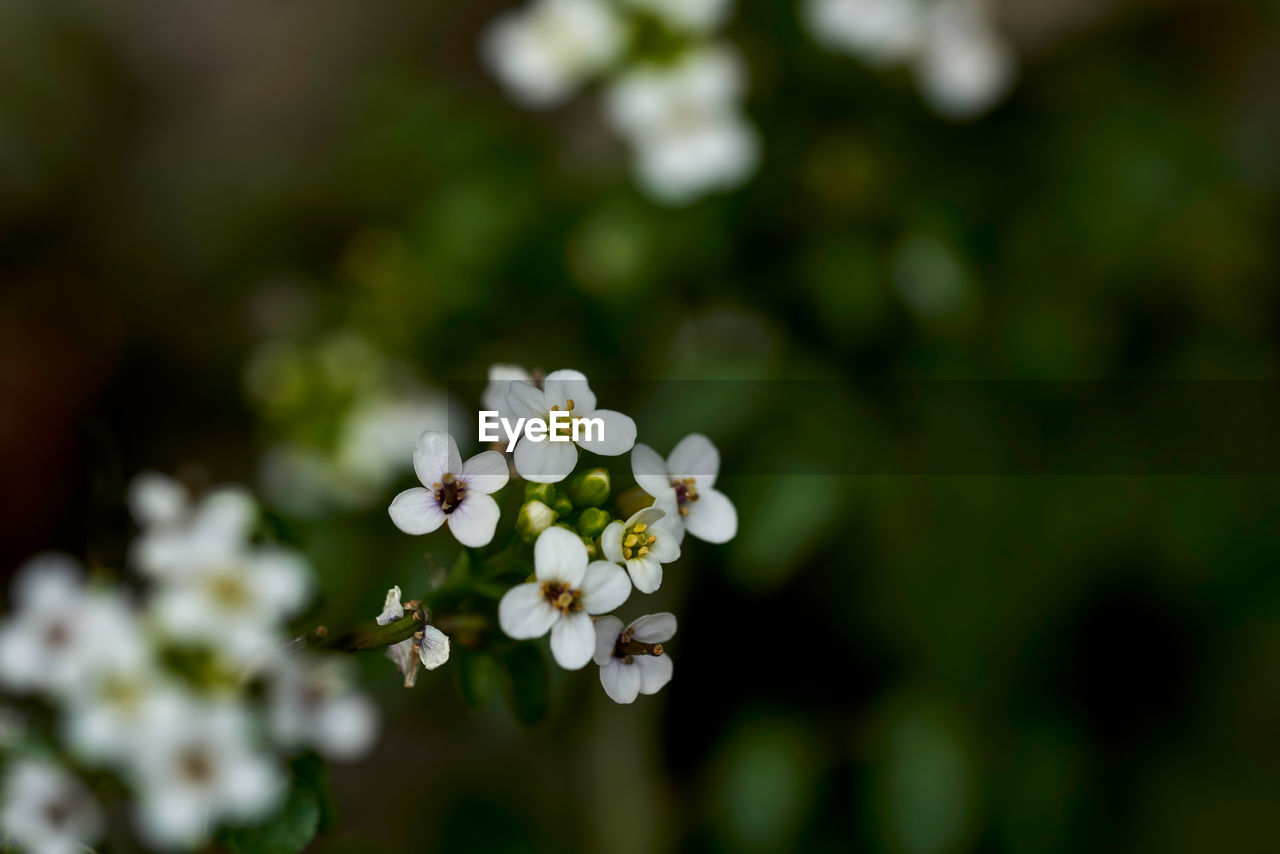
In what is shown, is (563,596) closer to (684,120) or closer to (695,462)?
(695,462)

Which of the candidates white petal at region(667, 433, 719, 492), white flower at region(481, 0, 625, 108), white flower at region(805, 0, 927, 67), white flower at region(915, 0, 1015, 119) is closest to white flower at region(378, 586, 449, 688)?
white petal at region(667, 433, 719, 492)

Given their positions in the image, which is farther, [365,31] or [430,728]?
[365,31]

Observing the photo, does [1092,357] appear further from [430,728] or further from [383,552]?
[430,728]

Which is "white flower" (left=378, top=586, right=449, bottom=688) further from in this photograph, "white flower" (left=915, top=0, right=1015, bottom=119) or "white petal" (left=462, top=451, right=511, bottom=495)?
"white flower" (left=915, top=0, right=1015, bottom=119)

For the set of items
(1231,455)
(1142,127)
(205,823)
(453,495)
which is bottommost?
(205,823)

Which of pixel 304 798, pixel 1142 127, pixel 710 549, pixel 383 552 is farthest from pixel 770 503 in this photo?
pixel 1142 127

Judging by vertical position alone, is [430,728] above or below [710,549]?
below

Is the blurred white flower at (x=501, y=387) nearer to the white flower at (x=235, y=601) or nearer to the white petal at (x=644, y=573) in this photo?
the white petal at (x=644, y=573)
